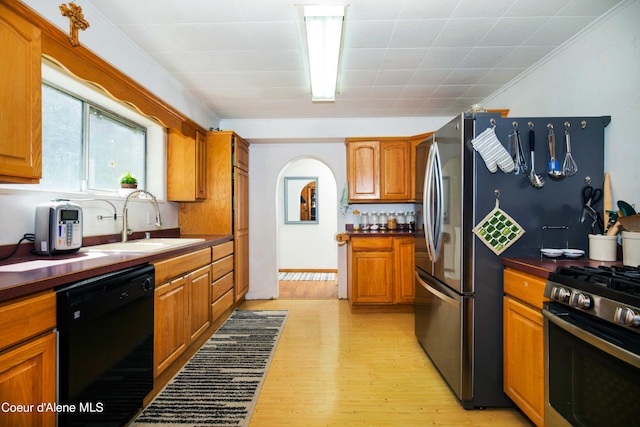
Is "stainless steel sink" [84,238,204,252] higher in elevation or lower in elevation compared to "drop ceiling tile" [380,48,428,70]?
lower

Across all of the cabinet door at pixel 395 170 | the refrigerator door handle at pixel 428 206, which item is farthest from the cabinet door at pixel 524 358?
the cabinet door at pixel 395 170

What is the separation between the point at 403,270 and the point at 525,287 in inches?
78.9

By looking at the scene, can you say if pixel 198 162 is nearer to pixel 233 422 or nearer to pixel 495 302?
pixel 233 422

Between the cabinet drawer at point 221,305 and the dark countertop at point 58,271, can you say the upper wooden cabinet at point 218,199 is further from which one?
the dark countertop at point 58,271

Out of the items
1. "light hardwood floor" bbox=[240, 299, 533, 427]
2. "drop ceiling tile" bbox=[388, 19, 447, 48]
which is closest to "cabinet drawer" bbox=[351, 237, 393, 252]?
"light hardwood floor" bbox=[240, 299, 533, 427]

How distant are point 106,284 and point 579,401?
214cm

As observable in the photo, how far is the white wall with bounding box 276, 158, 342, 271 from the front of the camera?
596 cm

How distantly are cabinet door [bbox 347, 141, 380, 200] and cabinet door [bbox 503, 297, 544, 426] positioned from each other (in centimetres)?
236

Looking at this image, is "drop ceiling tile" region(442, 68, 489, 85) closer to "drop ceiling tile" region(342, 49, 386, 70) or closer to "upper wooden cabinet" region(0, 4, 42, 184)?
"drop ceiling tile" region(342, 49, 386, 70)

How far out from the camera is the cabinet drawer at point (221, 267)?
289 cm

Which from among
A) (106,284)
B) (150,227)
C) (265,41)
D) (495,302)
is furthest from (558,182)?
(150,227)

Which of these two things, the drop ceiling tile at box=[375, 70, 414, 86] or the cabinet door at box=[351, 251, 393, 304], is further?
the cabinet door at box=[351, 251, 393, 304]

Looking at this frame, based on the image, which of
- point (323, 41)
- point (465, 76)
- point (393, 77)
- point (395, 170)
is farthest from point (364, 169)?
point (323, 41)

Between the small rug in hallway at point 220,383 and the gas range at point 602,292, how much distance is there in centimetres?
177
